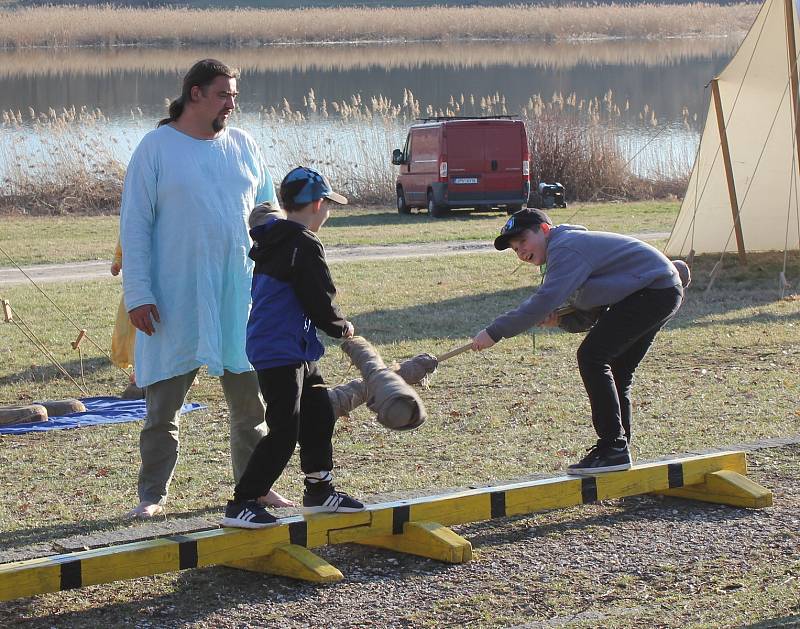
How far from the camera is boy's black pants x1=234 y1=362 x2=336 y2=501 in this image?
5625 mm

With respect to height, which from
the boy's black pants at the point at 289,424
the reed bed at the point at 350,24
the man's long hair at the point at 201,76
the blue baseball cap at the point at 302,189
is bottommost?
the boy's black pants at the point at 289,424

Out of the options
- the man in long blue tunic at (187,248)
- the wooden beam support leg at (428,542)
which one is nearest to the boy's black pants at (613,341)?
the wooden beam support leg at (428,542)

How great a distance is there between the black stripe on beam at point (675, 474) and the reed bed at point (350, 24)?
50.4 meters

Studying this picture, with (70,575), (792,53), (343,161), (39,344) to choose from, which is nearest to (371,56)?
(343,161)

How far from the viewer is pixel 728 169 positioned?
627 inches

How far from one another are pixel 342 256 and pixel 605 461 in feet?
40.0

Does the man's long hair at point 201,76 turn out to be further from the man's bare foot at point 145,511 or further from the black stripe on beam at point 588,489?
the black stripe on beam at point 588,489

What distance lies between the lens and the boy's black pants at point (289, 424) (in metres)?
5.62

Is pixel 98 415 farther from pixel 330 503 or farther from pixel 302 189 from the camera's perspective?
pixel 302 189

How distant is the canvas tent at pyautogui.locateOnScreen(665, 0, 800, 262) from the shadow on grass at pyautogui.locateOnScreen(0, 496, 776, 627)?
9543 millimetres

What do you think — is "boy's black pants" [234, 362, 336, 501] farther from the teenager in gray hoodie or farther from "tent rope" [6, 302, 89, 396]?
"tent rope" [6, 302, 89, 396]

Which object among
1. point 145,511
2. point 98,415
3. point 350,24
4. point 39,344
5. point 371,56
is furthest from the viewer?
point 350,24

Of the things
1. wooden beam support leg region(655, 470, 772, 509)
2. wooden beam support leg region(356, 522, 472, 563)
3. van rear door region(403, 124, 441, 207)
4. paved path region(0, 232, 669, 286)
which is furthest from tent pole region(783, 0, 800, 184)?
wooden beam support leg region(356, 522, 472, 563)

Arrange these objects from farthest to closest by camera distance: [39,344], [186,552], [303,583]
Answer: [39,344] < [303,583] < [186,552]
